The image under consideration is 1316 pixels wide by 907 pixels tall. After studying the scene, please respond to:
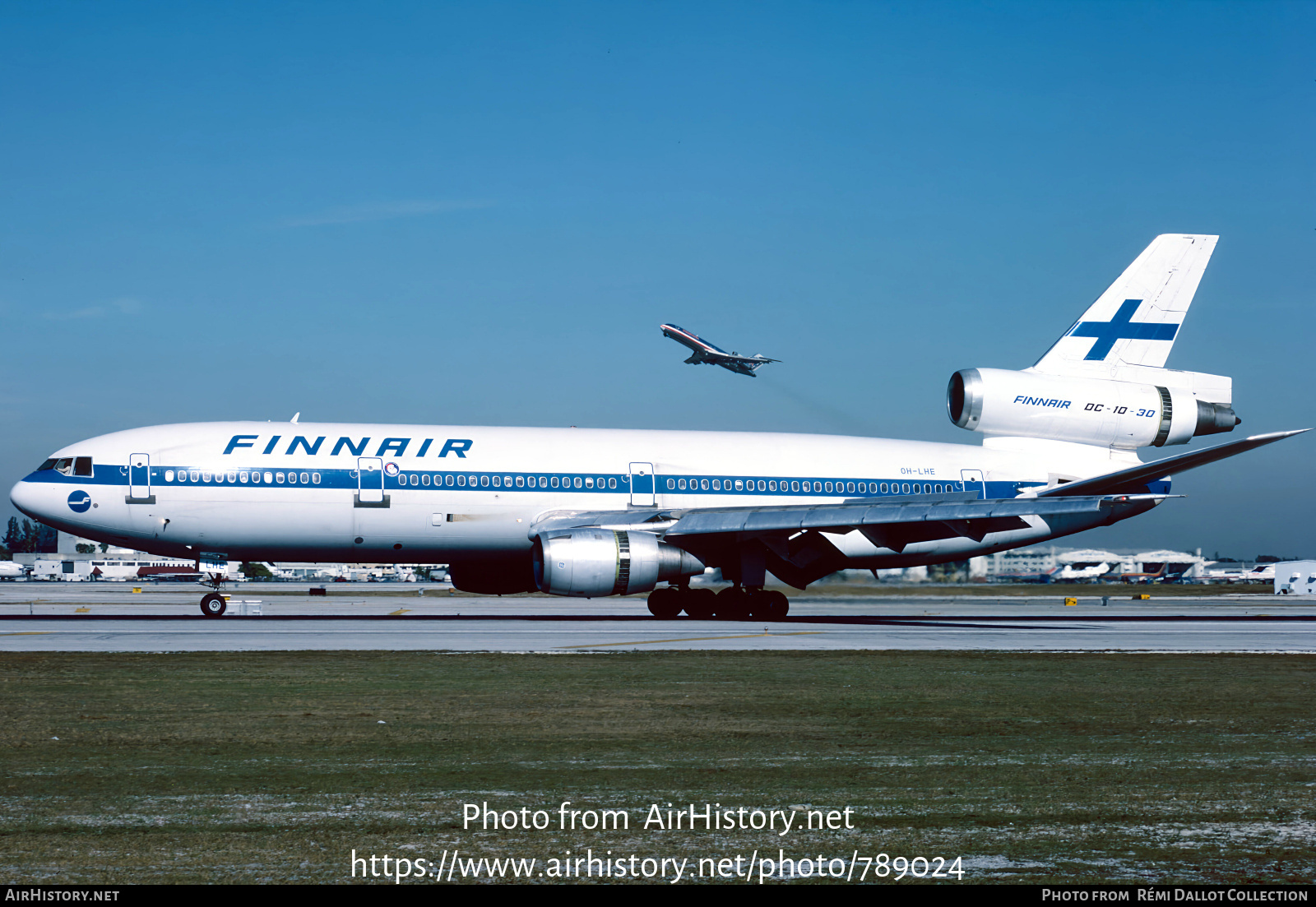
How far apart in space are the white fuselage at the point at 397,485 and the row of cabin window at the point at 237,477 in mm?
28

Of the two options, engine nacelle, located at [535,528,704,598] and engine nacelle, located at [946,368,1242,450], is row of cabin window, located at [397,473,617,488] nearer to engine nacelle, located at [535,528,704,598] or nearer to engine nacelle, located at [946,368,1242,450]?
engine nacelle, located at [535,528,704,598]

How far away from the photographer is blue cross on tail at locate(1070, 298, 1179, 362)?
33875mm

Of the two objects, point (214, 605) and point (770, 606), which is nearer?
point (214, 605)

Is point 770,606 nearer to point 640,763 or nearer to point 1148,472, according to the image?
point 1148,472

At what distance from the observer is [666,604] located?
32.2m

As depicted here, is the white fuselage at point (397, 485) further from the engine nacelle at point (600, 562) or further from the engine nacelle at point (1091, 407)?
the engine nacelle at point (1091, 407)

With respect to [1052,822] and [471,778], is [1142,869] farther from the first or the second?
[471,778]

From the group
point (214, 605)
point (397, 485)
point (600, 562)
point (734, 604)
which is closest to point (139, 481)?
point (214, 605)

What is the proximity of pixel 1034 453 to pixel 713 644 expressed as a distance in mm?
16583

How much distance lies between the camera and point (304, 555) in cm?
3016

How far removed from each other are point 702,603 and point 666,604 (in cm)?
96

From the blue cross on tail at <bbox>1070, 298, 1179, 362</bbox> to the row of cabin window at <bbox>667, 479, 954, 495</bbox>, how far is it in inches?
222

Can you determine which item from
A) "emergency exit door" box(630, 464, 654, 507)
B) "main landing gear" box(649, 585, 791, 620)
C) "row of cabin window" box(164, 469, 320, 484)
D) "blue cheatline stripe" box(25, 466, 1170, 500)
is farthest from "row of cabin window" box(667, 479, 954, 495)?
"row of cabin window" box(164, 469, 320, 484)
